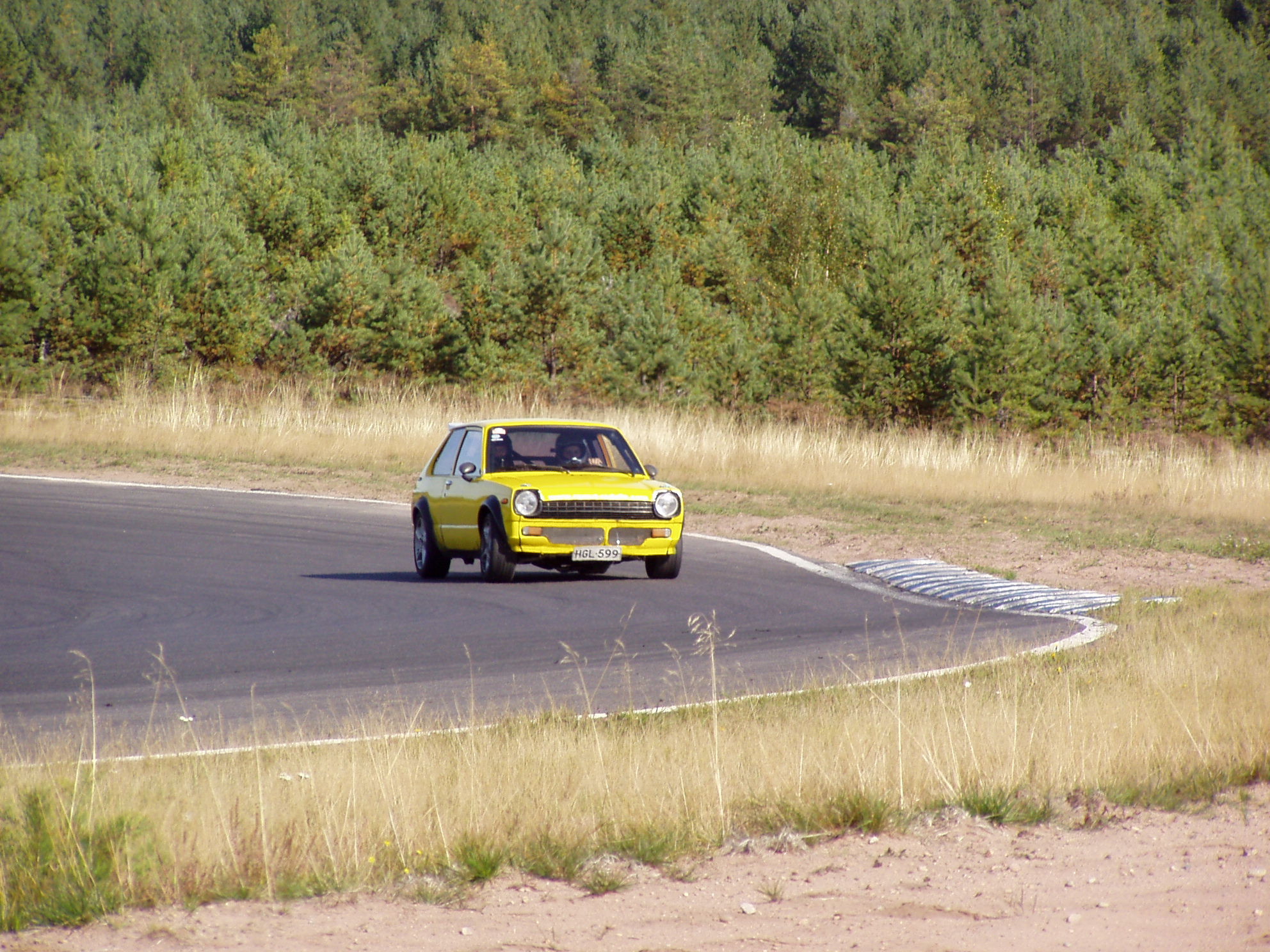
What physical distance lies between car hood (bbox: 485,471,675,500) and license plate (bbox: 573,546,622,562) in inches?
18.7

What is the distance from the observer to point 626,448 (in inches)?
609

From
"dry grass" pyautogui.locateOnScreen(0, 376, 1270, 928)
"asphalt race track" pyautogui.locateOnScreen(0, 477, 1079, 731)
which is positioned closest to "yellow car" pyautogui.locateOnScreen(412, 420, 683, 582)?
"asphalt race track" pyautogui.locateOnScreen(0, 477, 1079, 731)

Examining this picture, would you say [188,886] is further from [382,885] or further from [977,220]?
[977,220]

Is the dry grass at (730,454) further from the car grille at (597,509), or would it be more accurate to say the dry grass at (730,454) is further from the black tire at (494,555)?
the black tire at (494,555)

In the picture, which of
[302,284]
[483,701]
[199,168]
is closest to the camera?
[483,701]

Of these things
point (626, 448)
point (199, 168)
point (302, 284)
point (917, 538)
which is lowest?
point (917, 538)

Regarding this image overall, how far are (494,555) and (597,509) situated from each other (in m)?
1.12

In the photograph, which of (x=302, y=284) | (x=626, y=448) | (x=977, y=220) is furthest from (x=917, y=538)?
(x=977, y=220)

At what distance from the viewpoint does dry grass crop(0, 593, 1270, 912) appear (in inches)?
204

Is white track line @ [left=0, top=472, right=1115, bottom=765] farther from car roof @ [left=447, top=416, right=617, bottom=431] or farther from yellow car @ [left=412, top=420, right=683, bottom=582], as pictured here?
car roof @ [left=447, top=416, right=617, bottom=431]

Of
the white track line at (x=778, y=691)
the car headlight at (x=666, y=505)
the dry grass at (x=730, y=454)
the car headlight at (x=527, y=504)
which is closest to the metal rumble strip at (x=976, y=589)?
the white track line at (x=778, y=691)

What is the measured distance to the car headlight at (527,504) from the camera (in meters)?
13.8

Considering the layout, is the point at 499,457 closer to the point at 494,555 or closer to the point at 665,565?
the point at 494,555

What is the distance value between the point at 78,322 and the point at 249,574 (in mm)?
45949
